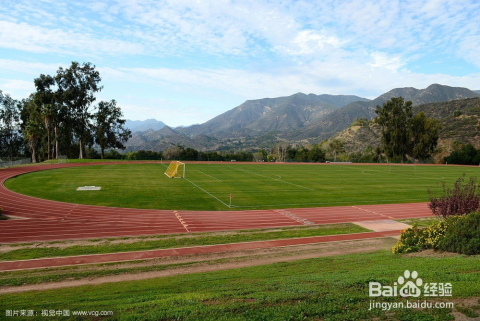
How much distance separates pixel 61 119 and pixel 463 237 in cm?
7137

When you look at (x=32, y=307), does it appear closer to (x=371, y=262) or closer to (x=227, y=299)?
(x=227, y=299)

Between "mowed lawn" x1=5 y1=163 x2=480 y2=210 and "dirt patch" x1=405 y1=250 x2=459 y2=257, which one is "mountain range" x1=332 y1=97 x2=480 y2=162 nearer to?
"mowed lawn" x1=5 y1=163 x2=480 y2=210

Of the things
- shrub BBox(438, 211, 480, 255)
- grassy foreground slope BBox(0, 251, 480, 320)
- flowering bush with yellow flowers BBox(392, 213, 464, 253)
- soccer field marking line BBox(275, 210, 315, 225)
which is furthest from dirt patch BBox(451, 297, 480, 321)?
soccer field marking line BBox(275, 210, 315, 225)

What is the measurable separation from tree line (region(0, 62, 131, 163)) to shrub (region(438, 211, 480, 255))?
2491 inches

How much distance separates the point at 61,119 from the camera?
2516 inches

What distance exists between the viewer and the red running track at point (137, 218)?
1480 cm

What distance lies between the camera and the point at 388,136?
263 ft

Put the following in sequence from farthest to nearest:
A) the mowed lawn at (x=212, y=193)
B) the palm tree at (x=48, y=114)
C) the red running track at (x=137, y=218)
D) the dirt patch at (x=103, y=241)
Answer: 1. the palm tree at (x=48, y=114)
2. the mowed lawn at (x=212, y=193)
3. the red running track at (x=137, y=218)
4. the dirt patch at (x=103, y=241)

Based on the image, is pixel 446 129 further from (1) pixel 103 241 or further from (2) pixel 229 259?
(1) pixel 103 241

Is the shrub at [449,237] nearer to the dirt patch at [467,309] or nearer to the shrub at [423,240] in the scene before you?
the shrub at [423,240]

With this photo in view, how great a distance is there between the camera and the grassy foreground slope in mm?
5363

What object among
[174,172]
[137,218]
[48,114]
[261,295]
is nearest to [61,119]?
[48,114]

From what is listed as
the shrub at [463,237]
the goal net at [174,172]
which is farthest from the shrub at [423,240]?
the goal net at [174,172]

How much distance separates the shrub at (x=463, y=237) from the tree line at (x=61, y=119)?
6327 centimetres
